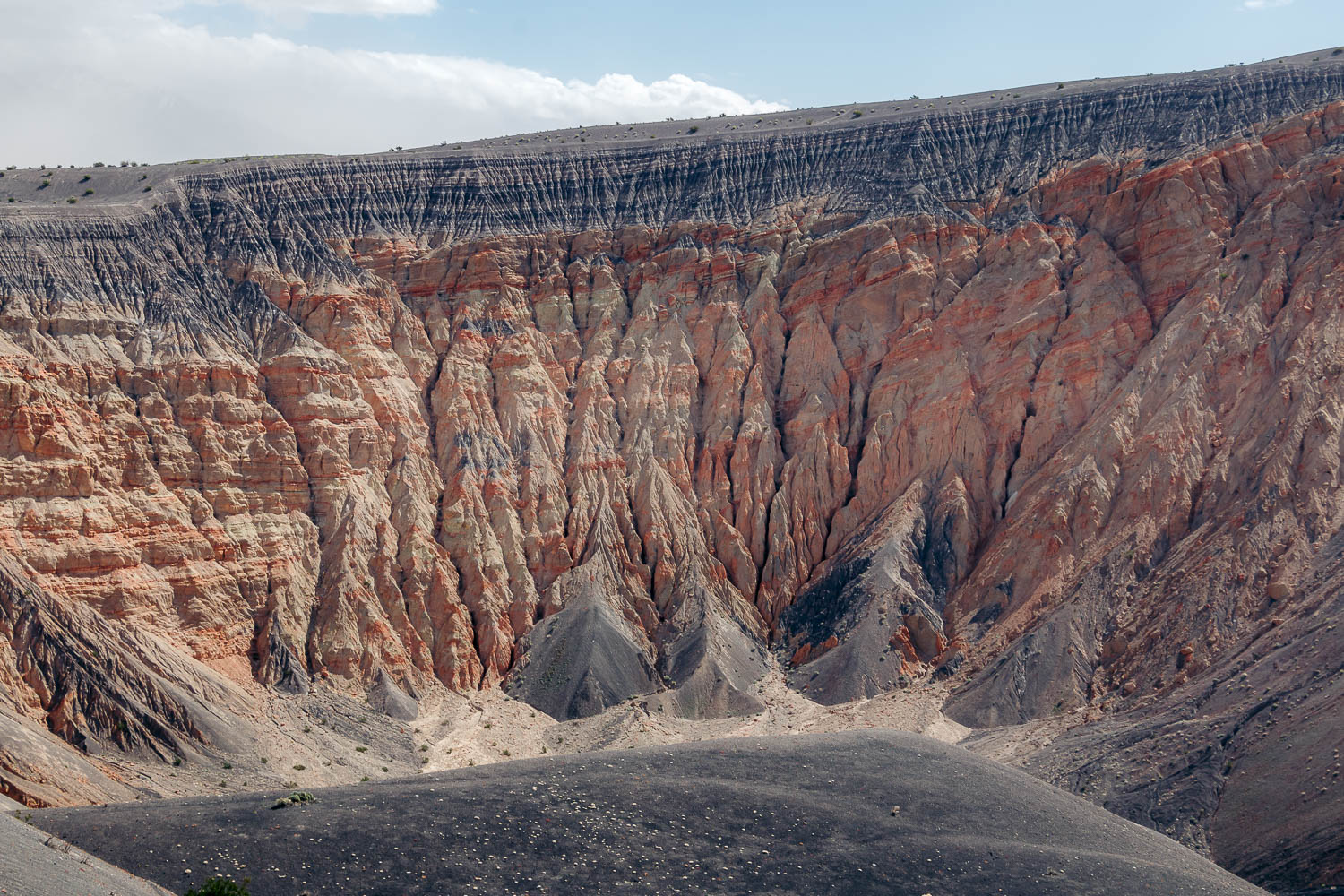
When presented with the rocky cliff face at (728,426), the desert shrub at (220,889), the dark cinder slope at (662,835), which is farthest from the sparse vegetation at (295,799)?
the rocky cliff face at (728,426)

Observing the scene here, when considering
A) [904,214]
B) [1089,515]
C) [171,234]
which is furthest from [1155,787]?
[171,234]

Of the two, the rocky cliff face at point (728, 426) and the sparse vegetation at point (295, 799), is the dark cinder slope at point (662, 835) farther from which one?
the rocky cliff face at point (728, 426)

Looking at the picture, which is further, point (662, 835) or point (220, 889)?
point (662, 835)

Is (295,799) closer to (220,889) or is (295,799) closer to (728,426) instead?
(220,889)

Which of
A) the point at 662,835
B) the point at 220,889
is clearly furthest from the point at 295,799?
the point at 662,835

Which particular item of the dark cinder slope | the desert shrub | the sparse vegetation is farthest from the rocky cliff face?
the desert shrub

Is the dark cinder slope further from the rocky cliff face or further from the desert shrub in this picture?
the rocky cliff face
